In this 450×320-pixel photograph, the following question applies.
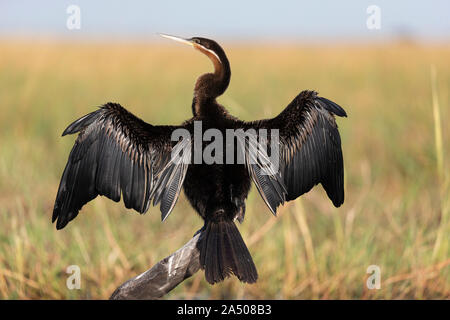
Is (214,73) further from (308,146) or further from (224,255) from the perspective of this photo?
(224,255)

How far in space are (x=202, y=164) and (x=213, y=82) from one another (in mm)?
250

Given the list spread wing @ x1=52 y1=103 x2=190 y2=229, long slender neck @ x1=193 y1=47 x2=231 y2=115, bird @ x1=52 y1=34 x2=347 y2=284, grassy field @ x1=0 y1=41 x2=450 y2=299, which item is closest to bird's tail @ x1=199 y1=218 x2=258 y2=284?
bird @ x1=52 y1=34 x2=347 y2=284

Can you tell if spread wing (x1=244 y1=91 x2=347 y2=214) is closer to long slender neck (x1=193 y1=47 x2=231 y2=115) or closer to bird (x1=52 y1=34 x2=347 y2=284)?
bird (x1=52 y1=34 x2=347 y2=284)

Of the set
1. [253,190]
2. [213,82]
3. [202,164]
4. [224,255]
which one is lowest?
[253,190]

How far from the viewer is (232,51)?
37.7 feet

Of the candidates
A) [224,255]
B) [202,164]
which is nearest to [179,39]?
[202,164]

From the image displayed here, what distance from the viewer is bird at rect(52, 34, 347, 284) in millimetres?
1644

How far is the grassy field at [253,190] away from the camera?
10.6ft

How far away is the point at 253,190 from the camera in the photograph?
4410 millimetres

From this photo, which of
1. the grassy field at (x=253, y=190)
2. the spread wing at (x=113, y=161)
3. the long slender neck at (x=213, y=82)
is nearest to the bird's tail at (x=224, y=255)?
the spread wing at (x=113, y=161)

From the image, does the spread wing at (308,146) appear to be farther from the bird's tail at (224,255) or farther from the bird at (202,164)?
the bird's tail at (224,255)

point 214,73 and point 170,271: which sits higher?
point 214,73

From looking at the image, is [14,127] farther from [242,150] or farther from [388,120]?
[242,150]

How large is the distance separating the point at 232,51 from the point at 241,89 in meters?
3.59
